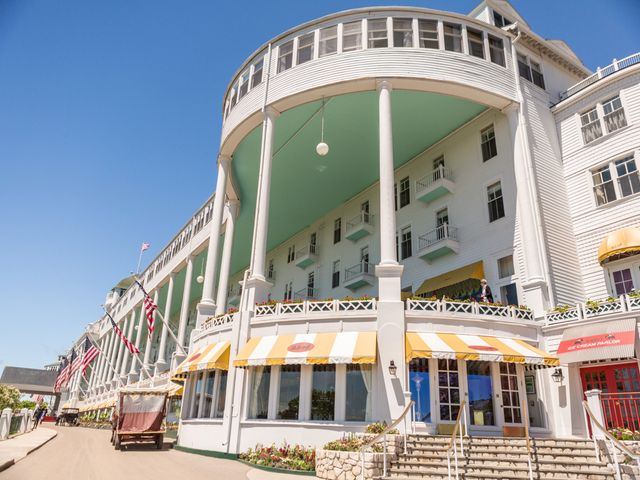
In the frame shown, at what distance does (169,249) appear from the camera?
48438 mm

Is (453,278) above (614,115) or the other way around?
the other way around

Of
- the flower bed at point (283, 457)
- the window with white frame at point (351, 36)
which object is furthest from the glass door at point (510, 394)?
the window with white frame at point (351, 36)

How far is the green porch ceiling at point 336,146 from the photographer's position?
22.8 meters

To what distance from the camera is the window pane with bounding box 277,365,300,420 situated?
52.6 feet

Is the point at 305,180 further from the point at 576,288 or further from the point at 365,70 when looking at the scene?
the point at 576,288

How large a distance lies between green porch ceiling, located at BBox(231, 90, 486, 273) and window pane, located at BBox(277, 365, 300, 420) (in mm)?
12909

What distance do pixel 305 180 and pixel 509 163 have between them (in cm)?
1260

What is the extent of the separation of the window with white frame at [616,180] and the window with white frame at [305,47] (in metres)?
14.5

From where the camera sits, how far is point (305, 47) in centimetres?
2245

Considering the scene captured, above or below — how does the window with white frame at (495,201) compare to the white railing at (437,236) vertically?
above

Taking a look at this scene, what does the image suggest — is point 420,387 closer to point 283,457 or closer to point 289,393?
point 289,393

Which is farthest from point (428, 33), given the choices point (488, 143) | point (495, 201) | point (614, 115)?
point (614, 115)

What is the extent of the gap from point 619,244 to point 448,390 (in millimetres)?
9242

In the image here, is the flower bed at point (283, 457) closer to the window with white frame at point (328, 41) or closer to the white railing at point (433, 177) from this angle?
the white railing at point (433, 177)
